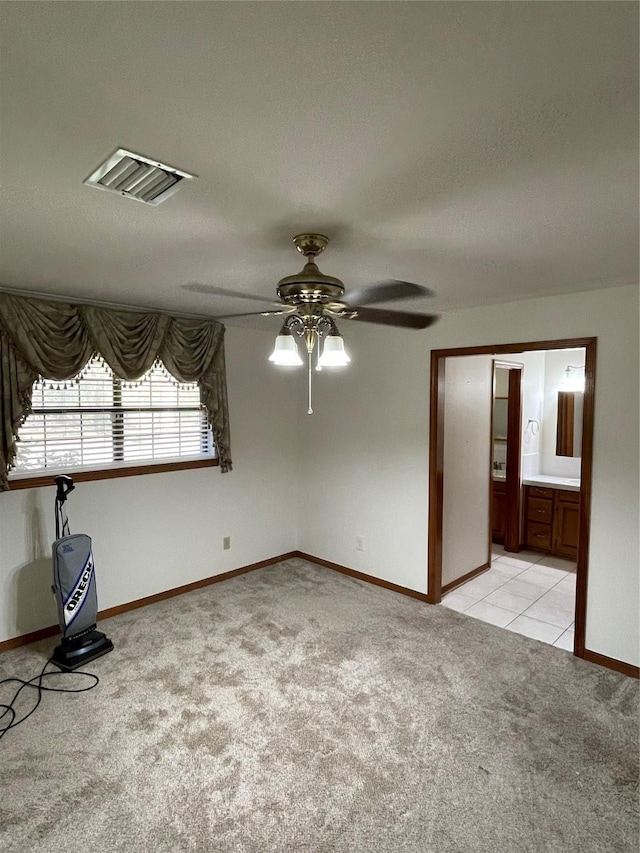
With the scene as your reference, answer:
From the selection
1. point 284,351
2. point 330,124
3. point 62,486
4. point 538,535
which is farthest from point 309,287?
point 538,535

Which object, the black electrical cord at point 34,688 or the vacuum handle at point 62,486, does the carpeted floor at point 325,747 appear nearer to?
the black electrical cord at point 34,688

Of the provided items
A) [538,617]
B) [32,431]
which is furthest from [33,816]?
[538,617]

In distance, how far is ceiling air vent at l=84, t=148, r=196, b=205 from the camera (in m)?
1.38

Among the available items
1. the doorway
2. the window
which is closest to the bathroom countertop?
the doorway

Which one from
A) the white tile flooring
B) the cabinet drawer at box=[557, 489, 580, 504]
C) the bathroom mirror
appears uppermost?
the bathroom mirror

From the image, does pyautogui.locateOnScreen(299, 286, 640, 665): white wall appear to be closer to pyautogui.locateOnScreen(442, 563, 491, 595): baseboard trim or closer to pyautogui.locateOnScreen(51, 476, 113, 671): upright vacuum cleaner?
pyautogui.locateOnScreen(442, 563, 491, 595): baseboard trim

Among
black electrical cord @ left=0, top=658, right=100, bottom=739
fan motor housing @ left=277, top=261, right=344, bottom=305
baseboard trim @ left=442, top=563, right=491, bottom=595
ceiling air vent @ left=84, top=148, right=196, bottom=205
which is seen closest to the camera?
ceiling air vent @ left=84, top=148, right=196, bottom=205

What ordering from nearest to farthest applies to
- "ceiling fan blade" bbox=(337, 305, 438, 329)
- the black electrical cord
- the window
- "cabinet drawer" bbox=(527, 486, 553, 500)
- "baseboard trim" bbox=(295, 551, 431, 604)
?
the black electrical cord, the window, "ceiling fan blade" bbox=(337, 305, 438, 329), "baseboard trim" bbox=(295, 551, 431, 604), "cabinet drawer" bbox=(527, 486, 553, 500)

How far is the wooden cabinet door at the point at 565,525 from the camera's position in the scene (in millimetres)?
4988

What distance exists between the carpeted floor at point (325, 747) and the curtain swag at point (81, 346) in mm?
1672

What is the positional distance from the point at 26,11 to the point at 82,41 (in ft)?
0.32

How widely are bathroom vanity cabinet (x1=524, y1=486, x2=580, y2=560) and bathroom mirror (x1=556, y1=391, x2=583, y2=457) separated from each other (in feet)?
2.28

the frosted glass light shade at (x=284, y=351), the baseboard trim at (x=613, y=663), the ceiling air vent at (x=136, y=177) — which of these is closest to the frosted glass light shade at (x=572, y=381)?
the baseboard trim at (x=613, y=663)

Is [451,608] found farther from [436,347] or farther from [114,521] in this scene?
[114,521]
